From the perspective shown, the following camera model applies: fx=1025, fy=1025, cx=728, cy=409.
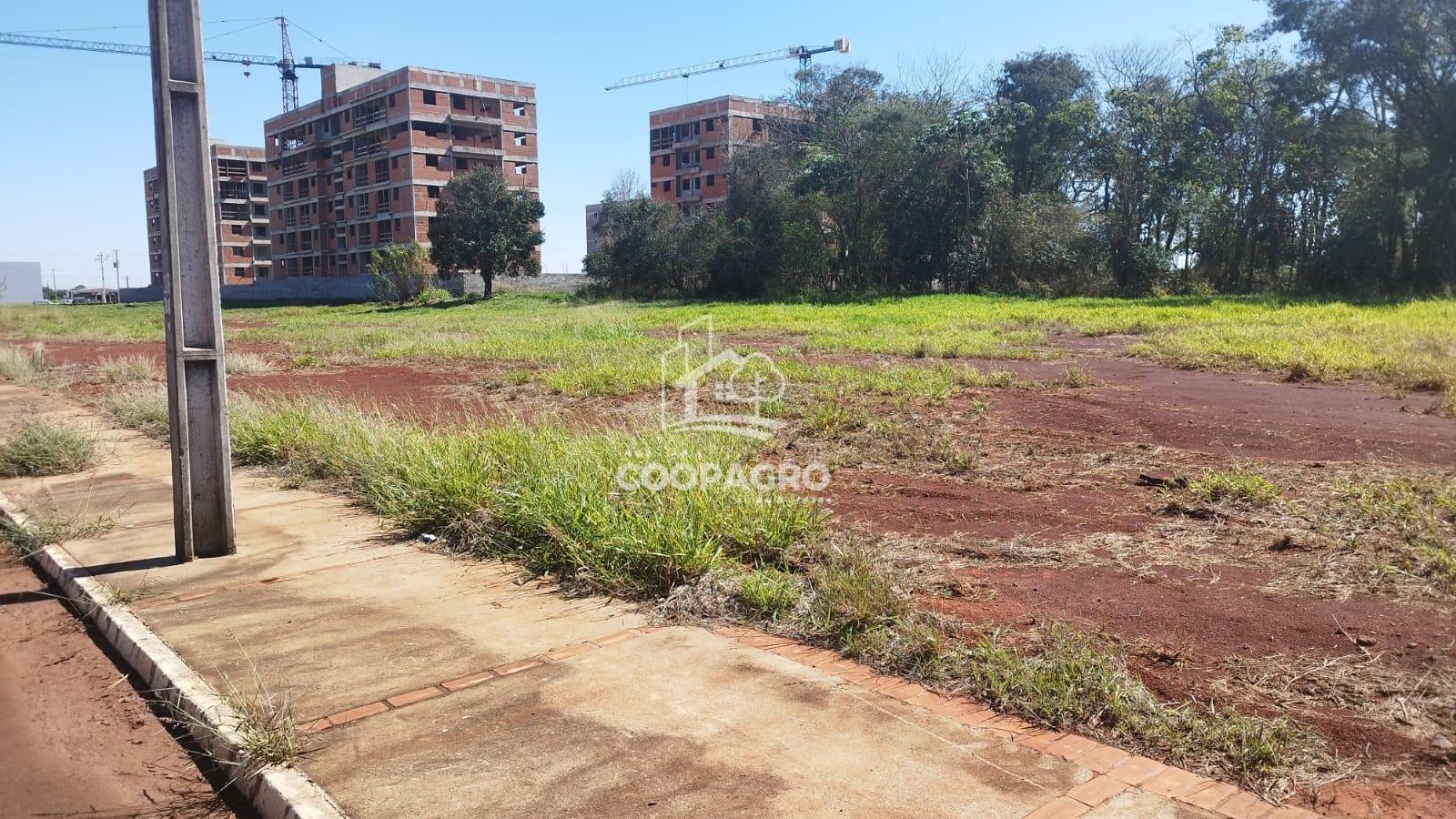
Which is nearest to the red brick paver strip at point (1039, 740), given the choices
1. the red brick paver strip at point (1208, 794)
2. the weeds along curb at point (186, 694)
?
the red brick paver strip at point (1208, 794)

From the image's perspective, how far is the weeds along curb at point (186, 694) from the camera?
321cm

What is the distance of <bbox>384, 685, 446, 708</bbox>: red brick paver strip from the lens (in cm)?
391

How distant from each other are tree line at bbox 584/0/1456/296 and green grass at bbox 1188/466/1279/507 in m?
26.5

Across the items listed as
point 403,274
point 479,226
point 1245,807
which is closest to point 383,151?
point 479,226

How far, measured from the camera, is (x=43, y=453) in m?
8.95

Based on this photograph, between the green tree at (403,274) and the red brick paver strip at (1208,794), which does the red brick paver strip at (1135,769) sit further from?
the green tree at (403,274)

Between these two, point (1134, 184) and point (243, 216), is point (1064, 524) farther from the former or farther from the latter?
point (243, 216)

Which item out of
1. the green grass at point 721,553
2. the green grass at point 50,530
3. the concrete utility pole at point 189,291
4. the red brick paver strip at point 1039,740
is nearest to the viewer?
the red brick paver strip at point 1039,740

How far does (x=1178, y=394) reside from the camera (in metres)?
11.3

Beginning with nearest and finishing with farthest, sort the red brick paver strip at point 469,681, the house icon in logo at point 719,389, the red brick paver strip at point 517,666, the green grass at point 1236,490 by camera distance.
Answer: the red brick paver strip at point 469,681
the red brick paver strip at point 517,666
the green grass at point 1236,490
the house icon in logo at point 719,389

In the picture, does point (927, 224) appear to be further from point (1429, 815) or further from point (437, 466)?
point (1429, 815)

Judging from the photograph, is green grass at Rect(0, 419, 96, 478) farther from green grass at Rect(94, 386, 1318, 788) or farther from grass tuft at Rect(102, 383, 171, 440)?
green grass at Rect(94, 386, 1318, 788)

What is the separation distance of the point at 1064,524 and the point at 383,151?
72.6 m

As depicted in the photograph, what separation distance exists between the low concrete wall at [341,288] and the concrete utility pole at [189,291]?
47345 mm
